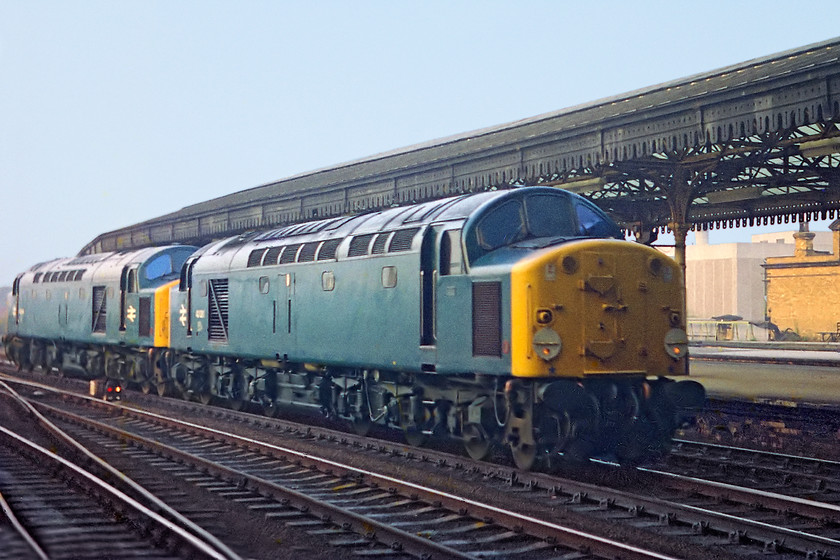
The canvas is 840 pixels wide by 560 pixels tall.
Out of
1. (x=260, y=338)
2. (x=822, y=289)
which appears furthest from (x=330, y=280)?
(x=822, y=289)

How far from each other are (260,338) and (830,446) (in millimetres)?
10188

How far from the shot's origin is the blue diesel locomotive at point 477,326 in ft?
35.4

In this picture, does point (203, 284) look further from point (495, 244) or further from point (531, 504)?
point (531, 504)

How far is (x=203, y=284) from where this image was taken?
19641mm

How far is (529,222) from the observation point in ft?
39.7

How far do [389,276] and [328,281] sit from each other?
1.98 metres

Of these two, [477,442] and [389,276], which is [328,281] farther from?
[477,442]

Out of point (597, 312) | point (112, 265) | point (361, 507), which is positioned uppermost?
point (112, 265)

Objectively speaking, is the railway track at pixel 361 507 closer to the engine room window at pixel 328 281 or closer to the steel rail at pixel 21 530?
the steel rail at pixel 21 530

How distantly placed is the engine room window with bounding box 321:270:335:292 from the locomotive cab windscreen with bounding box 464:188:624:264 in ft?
12.2

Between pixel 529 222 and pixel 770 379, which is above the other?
pixel 529 222

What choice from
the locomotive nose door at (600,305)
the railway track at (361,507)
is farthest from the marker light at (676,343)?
the railway track at (361,507)

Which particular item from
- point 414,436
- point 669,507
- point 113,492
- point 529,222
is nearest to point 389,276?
point 529,222

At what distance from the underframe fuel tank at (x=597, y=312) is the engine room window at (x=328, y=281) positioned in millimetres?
4722
